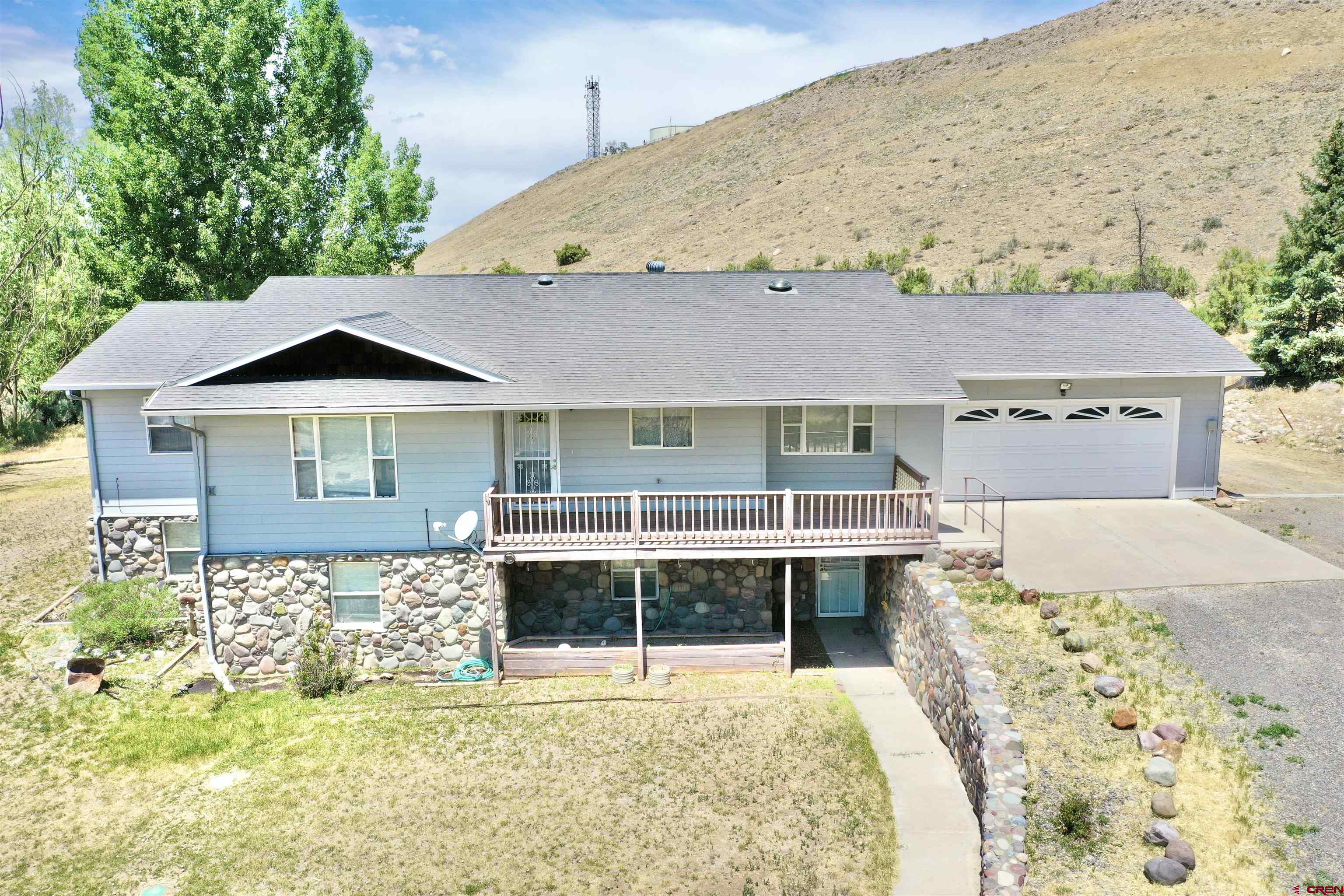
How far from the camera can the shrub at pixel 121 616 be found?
1449 centimetres

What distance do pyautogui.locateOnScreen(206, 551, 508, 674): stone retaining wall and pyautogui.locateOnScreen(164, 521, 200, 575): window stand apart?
331cm

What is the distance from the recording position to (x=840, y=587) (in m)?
15.9

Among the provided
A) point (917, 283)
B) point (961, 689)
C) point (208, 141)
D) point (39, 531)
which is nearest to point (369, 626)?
point (961, 689)

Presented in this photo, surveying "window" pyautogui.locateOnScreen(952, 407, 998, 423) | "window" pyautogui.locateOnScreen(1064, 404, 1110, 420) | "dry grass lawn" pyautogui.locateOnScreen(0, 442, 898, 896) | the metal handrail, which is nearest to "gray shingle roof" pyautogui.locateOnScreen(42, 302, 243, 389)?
"dry grass lawn" pyautogui.locateOnScreen(0, 442, 898, 896)

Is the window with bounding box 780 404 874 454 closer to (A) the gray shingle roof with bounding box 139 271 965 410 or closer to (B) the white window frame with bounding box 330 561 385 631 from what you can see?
(A) the gray shingle roof with bounding box 139 271 965 410

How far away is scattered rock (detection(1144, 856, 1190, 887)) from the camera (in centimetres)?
812

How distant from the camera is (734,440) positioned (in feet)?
48.5

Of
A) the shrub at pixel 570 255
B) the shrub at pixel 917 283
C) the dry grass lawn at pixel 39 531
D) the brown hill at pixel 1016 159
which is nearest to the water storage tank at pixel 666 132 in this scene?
the brown hill at pixel 1016 159

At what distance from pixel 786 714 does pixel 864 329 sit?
291 inches

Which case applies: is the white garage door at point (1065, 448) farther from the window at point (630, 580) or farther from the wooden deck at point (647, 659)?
the window at point (630, 580)

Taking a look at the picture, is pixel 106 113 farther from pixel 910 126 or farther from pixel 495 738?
pixel 910 126

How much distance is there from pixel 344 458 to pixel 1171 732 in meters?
12.0

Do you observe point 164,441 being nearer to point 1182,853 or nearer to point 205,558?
point 205,558

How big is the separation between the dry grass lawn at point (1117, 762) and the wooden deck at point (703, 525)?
6.09 feet
